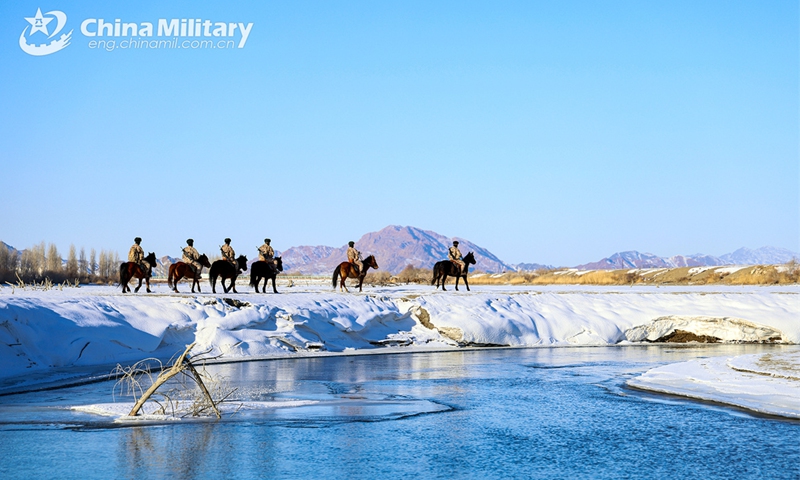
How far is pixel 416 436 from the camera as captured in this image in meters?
8.43

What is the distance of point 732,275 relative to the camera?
2400 inches

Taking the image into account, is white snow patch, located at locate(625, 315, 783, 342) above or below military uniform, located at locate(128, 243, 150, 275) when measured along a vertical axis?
below

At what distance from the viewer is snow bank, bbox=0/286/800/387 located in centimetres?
1595

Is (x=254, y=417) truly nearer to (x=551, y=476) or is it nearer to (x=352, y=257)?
(x=551, y=476)

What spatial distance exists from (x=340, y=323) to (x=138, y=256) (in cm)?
956

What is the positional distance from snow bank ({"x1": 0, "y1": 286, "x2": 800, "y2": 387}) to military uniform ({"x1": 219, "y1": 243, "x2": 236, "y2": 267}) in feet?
22.0

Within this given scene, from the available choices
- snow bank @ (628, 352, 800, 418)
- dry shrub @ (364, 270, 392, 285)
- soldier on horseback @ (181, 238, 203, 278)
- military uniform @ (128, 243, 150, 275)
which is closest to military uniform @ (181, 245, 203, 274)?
soldier on horseback @ (181, 238, 203, 278)

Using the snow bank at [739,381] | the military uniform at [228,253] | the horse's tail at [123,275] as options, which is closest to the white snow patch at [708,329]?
the snow bank at [739,381]

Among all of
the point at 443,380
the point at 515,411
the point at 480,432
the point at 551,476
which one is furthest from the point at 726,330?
the point at 551,476

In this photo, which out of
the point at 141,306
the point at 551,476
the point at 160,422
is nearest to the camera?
the point at 551,476

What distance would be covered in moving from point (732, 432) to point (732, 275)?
56.5 metres

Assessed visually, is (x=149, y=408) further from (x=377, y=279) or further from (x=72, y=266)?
(x=72, y=266)

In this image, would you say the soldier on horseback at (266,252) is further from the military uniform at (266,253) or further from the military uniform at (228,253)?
the military uniform at (228,253)

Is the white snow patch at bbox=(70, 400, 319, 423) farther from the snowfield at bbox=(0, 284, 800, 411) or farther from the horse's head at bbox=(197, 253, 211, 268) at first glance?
the horse's head at bbox=(197, 253, 211, 268)
